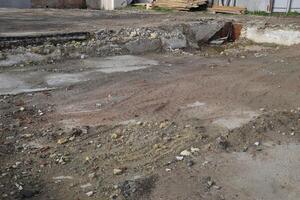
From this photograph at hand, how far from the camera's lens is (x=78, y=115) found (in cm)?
717

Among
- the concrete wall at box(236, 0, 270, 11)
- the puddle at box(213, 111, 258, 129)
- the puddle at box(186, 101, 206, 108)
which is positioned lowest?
the puddle at box(186, 101, 206, 108)

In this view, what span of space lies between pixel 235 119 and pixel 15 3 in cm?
2021

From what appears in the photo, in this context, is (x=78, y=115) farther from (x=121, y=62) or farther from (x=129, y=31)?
(x=129, y=31)

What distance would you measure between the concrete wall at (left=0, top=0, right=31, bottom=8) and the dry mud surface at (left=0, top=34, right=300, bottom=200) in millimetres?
15214

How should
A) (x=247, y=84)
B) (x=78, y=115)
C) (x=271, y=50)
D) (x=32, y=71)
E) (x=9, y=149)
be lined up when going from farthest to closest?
1. (x=271, y=50)
2. (x=32, y=71)
3. (x=247, y=84)
4. (x=78, y=115)
5. (x=9, y=149)

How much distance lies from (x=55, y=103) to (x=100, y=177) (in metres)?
2.92

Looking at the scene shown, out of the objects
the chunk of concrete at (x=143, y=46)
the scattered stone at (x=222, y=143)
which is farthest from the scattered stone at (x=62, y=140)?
the chunk of concrete at (x=143, y=46)

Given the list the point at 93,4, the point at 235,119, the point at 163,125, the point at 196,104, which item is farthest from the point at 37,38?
the point at 93,4

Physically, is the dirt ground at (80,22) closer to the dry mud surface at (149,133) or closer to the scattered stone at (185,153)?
the dry mud surface at (149,133)

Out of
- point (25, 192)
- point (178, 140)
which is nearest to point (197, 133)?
point (178, 140)

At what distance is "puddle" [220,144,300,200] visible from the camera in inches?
194

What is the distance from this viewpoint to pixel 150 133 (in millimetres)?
6355

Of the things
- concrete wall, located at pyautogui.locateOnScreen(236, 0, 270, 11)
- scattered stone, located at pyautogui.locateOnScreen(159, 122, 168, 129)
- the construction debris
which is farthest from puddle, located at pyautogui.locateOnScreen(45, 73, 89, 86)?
concrete wall, located at pyautogui.locateOnScreen(236, 0, 270, 11)

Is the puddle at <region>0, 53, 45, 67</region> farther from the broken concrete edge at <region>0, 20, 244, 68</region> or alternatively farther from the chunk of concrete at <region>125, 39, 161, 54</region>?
the chunk of concrete at <region>125, 39, 161, 54</region>
